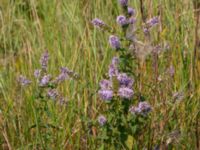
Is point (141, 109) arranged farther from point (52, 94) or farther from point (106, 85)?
point (52, 94)

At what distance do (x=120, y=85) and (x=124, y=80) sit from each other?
3cm

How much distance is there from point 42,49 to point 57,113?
0.73 m

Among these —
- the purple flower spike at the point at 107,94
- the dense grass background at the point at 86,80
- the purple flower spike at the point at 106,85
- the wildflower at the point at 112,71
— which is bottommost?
the dense grass background at the point at 86,80

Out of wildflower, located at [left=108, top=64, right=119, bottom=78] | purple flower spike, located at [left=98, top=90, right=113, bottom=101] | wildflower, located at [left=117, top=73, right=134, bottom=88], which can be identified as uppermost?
wildflower, located at [left=108, top=64, right=119, bottom=78]

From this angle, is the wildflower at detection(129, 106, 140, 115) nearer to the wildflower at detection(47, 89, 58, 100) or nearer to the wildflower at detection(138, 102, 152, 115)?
the wildflower at detection(138, 102, 152, 115)

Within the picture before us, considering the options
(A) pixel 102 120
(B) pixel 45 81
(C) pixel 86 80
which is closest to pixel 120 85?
(A) pixel 102 120

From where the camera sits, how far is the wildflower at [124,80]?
1.92 metres

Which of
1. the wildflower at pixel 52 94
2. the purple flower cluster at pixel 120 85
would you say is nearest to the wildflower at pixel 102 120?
the purple flower cluster at pixel 120 85

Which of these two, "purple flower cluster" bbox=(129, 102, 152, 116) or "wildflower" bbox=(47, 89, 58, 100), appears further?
"wildflower" bbox=(47, 89, 58, 100)

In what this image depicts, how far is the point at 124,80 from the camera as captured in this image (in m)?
1.92

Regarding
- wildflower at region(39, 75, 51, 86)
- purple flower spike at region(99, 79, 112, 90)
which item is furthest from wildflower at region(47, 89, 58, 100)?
purple flower spike at region(99, 79, 112, 90)

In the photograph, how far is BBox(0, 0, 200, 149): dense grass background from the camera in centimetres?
219

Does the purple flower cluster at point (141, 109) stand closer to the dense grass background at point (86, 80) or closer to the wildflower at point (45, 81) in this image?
the dense grass background at point (86, 80)

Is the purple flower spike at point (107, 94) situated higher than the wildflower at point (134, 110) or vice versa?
the purple flower spike at point (107, 94)
